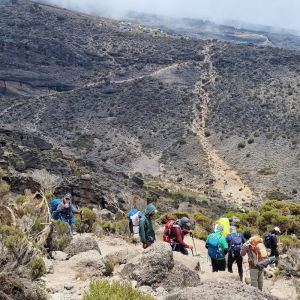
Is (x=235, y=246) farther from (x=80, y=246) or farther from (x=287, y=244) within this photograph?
(x=287, y=244)

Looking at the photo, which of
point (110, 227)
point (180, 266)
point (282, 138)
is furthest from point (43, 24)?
point (180, 266)

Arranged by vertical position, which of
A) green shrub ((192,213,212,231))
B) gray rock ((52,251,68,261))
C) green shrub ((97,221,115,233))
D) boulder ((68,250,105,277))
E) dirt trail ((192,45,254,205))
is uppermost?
boulder ((68,250,105,277))

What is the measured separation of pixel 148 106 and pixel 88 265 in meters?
59.6

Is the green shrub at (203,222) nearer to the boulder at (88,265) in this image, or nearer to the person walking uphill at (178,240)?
the person walking uphill at (178,240)

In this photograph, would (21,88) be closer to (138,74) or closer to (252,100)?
(138,74)

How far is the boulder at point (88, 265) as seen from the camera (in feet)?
29.8

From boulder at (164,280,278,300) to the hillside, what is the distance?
19.4m

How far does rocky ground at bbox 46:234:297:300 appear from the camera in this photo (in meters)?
6.45

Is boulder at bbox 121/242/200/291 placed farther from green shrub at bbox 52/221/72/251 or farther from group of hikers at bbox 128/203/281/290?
green shrub at bbox 52/221/72/251

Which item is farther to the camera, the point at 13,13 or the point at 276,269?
the point at 13,13

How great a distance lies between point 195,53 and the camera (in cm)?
8475

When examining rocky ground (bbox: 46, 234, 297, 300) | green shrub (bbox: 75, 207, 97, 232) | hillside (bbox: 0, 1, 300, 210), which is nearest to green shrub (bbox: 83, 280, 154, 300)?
rocky ground (bbox: 46, 234, 297, 300)

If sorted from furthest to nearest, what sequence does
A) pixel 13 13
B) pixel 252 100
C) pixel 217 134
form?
pixel 13 13 → pixel 252 100 → pixel 217 134

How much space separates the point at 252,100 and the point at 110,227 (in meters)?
54.2
